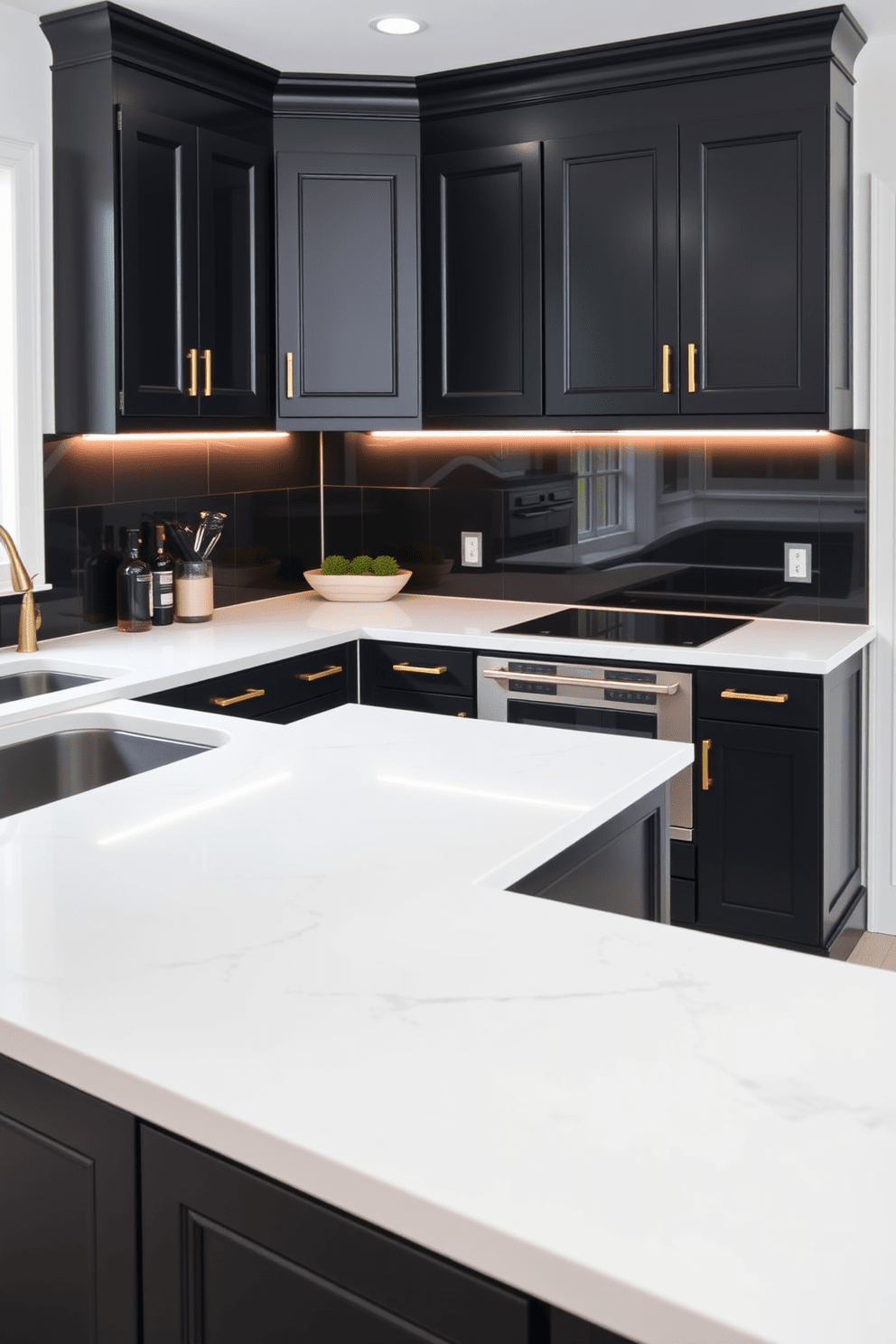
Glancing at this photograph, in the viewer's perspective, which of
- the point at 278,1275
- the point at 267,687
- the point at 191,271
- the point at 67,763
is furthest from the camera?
the point at 191,271

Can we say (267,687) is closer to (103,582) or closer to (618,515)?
(103,582)

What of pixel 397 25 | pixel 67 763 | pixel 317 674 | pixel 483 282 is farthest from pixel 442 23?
pixel 67 763

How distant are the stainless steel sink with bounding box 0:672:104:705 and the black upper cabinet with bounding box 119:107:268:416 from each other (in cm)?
72

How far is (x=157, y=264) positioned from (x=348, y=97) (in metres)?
0.85

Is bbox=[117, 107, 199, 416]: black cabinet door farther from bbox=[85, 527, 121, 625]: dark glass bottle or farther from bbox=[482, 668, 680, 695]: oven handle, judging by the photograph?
bbox=[482, 668, 680, 695]: oven handle

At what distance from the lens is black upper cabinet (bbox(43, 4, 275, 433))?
3344 mm

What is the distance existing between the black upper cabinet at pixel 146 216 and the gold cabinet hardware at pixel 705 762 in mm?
1644

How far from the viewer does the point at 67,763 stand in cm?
258

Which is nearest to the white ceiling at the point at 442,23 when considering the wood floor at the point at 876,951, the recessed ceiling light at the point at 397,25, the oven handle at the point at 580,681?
the recessed ceiling light at the point at 397,25

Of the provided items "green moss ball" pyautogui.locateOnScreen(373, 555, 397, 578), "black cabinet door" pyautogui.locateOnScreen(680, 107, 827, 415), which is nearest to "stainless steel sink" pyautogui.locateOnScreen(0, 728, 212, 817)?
"green moss ball" pyautogui.locateOnScreen(373, 555, 397, 578)

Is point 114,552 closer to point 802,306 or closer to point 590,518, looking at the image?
point 590,518

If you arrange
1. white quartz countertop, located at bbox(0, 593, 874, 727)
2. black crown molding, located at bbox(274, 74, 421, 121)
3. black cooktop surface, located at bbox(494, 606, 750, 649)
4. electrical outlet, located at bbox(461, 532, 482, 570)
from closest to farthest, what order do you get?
white quartz countertop, located at bbox(0, 593, 874, 727) < black cooktop surface, located at bbox(494, 606, 750, 649) < black crown molding, located at bbox(274, 74, 421, 121) < electrical outlet, located at bbox(461, 532, 482, 570)

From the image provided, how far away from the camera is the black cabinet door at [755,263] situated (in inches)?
134

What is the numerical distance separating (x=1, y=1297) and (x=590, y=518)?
320 centimetres
